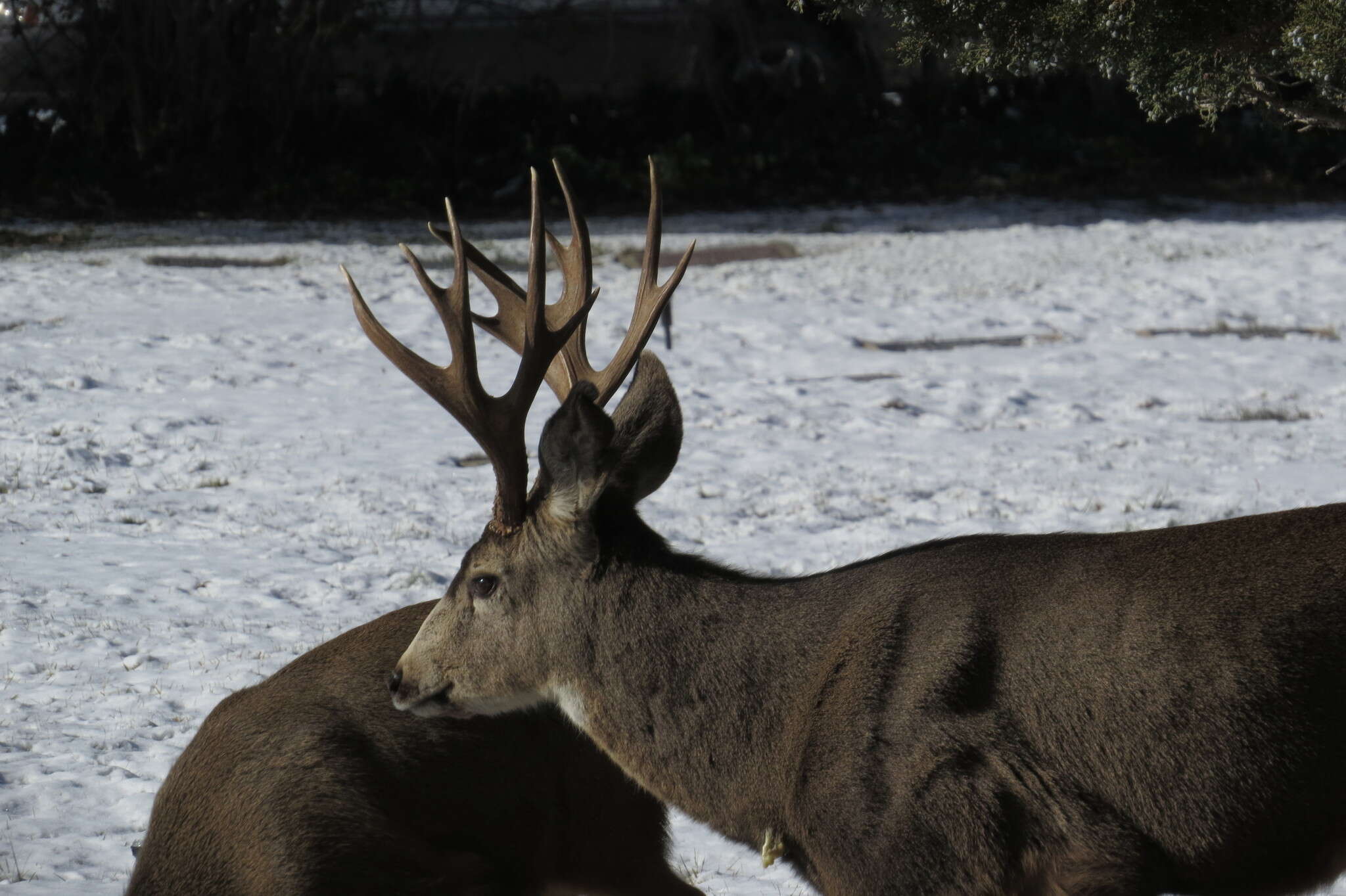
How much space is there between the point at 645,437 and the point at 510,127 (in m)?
17.2

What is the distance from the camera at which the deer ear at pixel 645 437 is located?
11.2 ft

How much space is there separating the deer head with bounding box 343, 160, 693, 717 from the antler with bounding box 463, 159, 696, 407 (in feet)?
0.64

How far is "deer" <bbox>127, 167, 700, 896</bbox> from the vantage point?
3115 mm

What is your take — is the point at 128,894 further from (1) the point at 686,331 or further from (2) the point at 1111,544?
(1) the point at 686,331

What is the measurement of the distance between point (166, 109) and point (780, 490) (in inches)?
539

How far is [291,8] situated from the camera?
18969 millimetres

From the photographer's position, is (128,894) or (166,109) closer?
(128,894)

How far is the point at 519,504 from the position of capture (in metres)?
3.47

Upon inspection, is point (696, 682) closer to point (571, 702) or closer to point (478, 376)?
point (571, 702)

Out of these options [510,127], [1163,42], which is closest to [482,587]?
[1163,42]

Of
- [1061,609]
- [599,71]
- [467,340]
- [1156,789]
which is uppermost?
[599,71]

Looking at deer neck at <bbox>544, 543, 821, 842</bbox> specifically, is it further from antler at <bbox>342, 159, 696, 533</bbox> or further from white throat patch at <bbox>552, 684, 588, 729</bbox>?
antler at <bbox>342, 159, 696, 533</bbox>

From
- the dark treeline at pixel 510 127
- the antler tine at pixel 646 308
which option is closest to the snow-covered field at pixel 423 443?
the antler tine at pixel 646 308

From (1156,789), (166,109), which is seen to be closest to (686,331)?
(1156,789)
